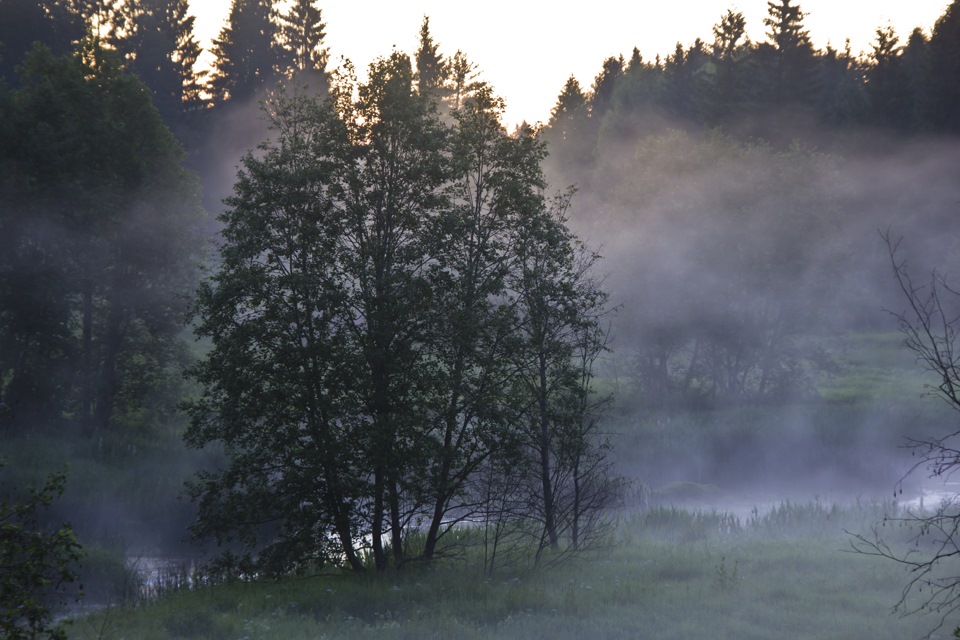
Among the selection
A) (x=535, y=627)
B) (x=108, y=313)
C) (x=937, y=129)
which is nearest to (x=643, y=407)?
(x=108, y=313)

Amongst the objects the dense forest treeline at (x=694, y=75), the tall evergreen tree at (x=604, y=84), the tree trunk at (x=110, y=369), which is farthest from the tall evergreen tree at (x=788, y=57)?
the tree trunk at (x=110, y=369)

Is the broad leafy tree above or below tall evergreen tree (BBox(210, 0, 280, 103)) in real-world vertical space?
below

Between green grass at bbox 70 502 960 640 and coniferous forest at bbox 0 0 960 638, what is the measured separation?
25 centimetres

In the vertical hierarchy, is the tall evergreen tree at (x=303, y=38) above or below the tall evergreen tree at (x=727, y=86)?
above

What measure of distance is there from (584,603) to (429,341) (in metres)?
6.12

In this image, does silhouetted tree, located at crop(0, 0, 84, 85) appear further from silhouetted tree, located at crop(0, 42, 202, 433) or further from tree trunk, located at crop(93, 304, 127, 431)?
tree trunk, located at crop(93, 304, 127, 431)

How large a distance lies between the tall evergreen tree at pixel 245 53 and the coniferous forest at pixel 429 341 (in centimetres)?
970

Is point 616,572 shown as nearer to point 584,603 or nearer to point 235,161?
point 584,603

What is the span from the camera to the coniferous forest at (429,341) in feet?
55.2

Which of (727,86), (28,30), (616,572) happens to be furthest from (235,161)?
(616,572)

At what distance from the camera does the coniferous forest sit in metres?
16.8

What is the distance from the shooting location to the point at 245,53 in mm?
79250

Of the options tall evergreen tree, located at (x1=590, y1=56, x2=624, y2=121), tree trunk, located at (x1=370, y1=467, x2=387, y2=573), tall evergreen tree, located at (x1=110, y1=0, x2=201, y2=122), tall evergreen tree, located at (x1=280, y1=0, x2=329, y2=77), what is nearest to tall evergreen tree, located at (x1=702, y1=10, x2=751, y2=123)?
tall evergreen tree, located at (x1=590, y1=56, x2=624, y2=121)

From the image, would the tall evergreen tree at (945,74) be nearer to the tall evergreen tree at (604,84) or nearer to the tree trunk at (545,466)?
the tall evergreen tree at (604,84)
